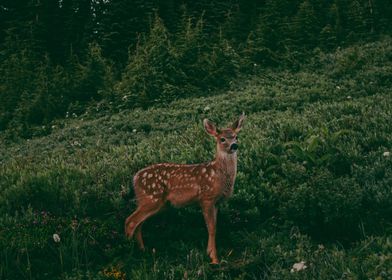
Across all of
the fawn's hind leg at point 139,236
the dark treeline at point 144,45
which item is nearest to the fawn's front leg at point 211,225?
the fawn's hind leg at point 139,236

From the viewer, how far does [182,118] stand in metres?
15.3

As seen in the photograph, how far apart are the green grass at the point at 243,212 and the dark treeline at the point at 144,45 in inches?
317

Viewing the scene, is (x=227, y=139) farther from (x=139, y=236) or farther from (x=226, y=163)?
(x=139, y=236)

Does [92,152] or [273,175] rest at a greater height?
[273,175]

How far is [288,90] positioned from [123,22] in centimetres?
1338

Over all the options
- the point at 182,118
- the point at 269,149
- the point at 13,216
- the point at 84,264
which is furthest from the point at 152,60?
the point at 84,264

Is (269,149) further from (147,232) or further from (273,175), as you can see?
(147,232)

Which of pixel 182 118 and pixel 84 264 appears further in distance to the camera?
pixel 182 118

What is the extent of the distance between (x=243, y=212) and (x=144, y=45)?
1592cm

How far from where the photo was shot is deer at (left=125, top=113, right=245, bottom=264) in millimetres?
6719

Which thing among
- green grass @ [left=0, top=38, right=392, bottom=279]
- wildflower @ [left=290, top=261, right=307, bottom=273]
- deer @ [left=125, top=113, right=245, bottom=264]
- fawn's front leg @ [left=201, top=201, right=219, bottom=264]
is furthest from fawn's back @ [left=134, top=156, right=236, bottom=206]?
wildflower @ [left=290, top=261, right=307, bottom=273]

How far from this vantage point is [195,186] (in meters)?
6.86

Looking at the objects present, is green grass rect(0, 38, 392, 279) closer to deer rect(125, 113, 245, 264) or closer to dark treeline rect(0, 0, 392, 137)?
deer rect(125, 113, 245, 264)

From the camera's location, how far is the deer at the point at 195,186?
22.0ft
